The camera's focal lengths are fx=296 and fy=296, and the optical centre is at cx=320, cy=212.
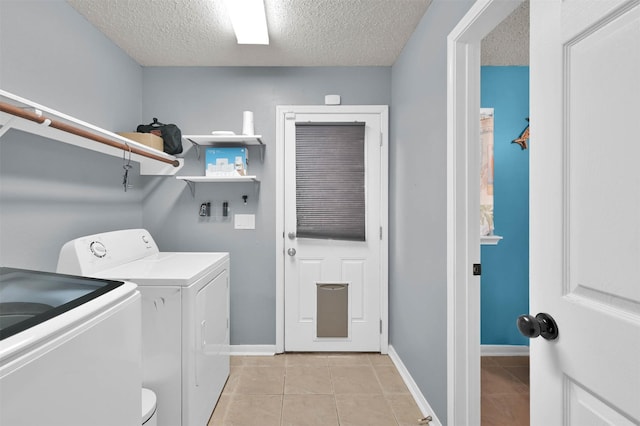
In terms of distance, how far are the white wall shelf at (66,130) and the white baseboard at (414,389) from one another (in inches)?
96.6

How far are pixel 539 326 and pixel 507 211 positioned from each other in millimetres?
2042

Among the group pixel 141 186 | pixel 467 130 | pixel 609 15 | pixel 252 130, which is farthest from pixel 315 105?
pixel 609 15

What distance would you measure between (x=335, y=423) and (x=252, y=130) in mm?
2156

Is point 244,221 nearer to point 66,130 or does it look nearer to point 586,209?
point 66,130

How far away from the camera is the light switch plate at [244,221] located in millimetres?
2625

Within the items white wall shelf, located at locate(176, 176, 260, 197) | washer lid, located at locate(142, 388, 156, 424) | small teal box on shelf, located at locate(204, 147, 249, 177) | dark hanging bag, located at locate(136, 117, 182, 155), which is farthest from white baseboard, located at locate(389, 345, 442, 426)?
dark hanging bag, located at locate(136, 117, 182, 155)

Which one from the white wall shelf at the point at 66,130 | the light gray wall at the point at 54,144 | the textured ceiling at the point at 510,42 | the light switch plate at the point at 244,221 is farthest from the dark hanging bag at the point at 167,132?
the textured ceiling at the point at 510,42

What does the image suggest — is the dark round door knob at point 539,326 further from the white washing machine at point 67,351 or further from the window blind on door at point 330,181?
the window blind on door at point 330,181

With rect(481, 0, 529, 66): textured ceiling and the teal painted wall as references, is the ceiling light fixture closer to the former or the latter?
rect(481, 0, 529, 66): textured ceiling

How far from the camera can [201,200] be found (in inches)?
103

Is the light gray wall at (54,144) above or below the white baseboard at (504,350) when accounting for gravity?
above

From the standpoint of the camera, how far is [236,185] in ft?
8.56

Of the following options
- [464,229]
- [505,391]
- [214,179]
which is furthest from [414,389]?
[214,179]

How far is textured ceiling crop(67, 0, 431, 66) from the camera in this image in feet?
6.06
